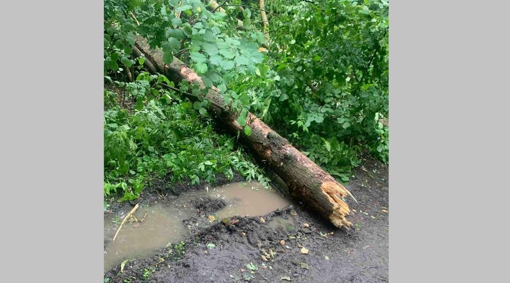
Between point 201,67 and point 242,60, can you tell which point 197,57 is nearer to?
point 201,67

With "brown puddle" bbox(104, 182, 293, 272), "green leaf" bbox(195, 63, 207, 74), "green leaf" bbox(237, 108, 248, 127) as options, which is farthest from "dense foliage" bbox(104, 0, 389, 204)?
"green leaf" bbox(195, 63, 207, 74)

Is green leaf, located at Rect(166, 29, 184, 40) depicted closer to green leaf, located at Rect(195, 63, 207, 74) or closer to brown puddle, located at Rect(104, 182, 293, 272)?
green leaf, located at Rect(195, 63, 207, 74)

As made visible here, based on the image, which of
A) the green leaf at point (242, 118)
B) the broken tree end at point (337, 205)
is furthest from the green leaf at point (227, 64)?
the broken tree end at point (337, 205)

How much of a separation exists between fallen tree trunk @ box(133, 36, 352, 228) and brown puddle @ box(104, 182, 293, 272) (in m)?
0.20

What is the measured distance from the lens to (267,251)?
3029mm

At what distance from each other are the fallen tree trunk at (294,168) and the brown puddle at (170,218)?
8.0 inches

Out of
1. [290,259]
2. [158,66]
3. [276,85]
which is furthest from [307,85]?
[290,259]

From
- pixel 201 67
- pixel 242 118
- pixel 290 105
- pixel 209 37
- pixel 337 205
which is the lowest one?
pixel 337 205

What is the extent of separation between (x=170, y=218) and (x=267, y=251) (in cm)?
71

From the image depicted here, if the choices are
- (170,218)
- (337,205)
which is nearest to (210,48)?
(170,218)

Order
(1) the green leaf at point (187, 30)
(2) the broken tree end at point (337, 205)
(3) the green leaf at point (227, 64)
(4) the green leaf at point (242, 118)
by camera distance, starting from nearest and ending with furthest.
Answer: (3) the green leaf at point (227, 64), (1) the green leaf at point (187, 30), (4) the green leaf at point (242, 118), (2) the broken tree end at point (337, 205)

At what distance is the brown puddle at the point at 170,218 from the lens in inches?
107

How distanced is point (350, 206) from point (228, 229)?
1.23m

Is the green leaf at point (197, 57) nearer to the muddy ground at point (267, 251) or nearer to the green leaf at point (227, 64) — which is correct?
the green leaf at point (227, 64)
